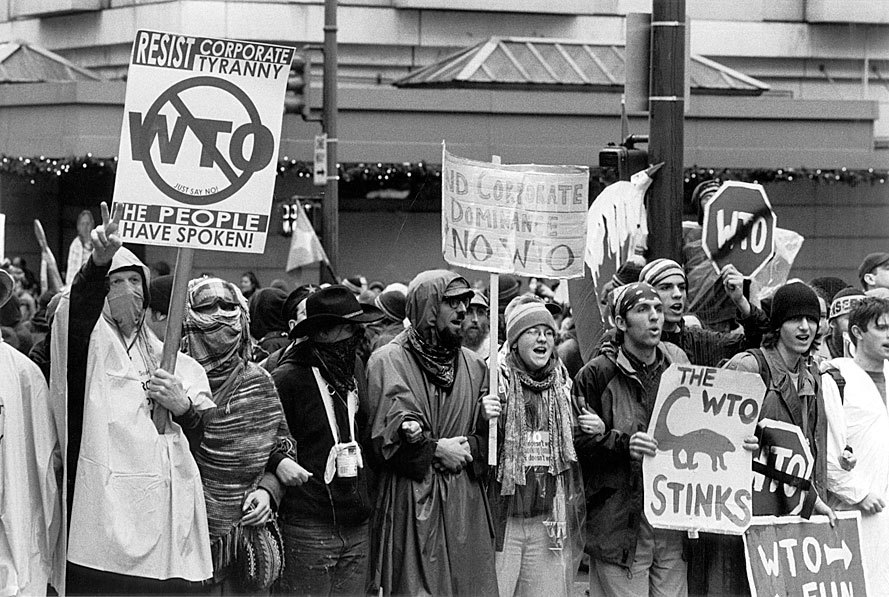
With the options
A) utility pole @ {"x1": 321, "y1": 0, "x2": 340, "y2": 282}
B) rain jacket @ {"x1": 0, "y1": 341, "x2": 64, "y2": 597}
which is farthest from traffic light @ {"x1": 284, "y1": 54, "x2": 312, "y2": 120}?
rain jacket @ {"x1": 0, "y1": 341, "x2": 64, "y2": 597}

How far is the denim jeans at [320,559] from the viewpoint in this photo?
22.5ft

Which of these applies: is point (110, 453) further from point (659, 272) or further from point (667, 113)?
point (667, 113)

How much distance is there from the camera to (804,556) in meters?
7.54

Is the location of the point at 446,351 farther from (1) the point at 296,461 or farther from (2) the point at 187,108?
(2) the point at 187,108

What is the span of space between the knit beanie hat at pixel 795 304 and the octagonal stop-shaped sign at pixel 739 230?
1.09 m

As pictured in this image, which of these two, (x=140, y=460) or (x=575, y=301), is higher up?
(x=575, y=301)

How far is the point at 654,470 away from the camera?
24.2 feet

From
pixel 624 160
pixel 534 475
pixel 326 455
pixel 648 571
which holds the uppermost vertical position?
pixel 624 160

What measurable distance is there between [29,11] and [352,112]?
7.22 m

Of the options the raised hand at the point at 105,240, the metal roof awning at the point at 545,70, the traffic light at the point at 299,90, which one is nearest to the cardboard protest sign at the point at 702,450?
the raised hand at the point at 105,240

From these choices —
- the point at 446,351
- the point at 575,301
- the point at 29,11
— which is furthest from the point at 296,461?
the point at 29,11

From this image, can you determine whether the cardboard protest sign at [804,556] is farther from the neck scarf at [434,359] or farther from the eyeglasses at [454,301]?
the eyeglasses at [454,301]

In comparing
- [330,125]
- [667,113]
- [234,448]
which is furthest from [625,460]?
[330,125]

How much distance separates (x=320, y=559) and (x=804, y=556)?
2366 millimetres
